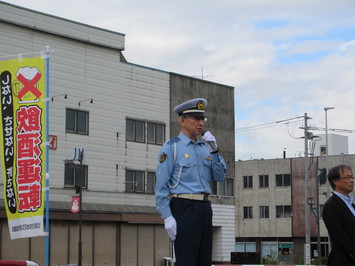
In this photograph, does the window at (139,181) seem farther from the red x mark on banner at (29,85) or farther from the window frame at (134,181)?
the red x mark on banner at (29,85)

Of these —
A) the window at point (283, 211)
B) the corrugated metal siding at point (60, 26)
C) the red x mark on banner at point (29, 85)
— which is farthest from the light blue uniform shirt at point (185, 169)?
the window at point (283, 211)

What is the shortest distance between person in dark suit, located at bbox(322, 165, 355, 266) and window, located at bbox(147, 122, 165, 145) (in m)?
34.3

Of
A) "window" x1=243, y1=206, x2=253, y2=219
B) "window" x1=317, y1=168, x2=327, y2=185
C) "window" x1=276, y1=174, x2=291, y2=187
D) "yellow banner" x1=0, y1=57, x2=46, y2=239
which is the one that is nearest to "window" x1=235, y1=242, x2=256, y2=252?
"window" x1=243, y1=206, x2=253, y2=219

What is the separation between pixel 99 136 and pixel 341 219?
1264 inches

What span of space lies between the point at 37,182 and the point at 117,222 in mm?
22235

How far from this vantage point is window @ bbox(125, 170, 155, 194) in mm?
41562

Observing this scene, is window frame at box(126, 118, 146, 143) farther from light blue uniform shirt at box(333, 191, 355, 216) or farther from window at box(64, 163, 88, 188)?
light blue uniform shirt at box(333, 191, 355, 216)

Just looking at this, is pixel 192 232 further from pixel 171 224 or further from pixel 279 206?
pixel 279 206

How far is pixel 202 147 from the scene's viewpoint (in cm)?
825

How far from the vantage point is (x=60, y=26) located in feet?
126

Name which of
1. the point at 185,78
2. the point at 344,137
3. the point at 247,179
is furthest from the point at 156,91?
the point at 344,137

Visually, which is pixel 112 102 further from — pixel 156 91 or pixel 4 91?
pixel 4 91

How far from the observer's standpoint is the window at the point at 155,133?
43.1 meters

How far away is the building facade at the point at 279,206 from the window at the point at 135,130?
30017 mm
